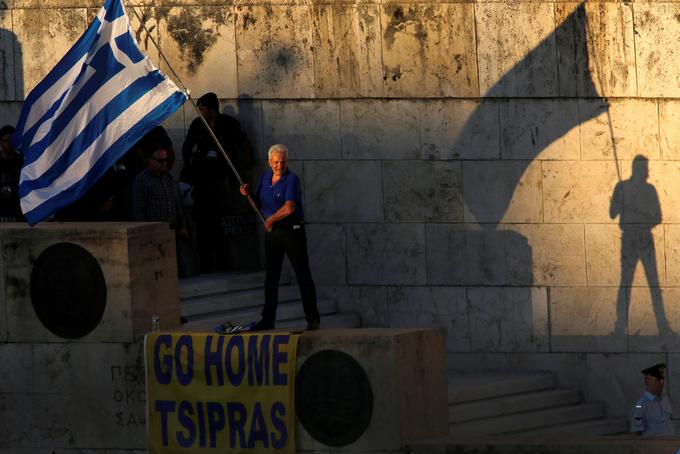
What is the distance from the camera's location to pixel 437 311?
19.8 metres

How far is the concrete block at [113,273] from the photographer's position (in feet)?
55.2

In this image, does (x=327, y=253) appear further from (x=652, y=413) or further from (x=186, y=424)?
(x=652, y=413)

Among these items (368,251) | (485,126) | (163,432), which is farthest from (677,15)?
(163,432)

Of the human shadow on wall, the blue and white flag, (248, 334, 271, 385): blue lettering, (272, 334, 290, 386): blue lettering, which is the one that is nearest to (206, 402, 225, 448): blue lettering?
(248, 334, 271, 385): blue lettering

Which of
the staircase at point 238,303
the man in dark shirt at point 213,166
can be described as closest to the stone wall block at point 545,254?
the staircase at point 238,303

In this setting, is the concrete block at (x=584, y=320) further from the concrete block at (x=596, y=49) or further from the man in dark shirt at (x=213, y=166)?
the man in dark shirt at (x=213, y=166)

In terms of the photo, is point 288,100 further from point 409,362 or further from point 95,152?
point 409,362

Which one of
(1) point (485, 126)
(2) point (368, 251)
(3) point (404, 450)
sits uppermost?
(1) point (485, 126)

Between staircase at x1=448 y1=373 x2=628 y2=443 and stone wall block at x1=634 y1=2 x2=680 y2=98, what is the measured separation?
3.31 m

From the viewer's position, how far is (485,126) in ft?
64.4

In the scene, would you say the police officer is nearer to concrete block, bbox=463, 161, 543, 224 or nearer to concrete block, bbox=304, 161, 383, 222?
concrete block, bbox=463, 161, 543, 224

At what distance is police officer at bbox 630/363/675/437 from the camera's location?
17531 mm

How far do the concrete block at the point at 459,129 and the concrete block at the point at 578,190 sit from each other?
68cm

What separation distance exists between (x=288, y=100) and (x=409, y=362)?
17.1ft
